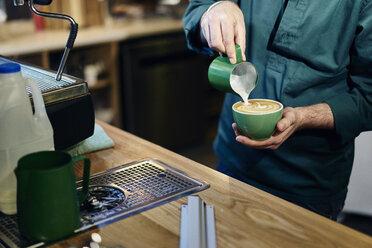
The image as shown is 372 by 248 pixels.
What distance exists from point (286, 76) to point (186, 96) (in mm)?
2205

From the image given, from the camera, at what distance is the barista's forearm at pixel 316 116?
4.19 feet

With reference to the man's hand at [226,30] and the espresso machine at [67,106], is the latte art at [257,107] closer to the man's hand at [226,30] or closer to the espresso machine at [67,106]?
the man's hand at [226,30]

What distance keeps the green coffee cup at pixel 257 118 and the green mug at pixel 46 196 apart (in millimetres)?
436

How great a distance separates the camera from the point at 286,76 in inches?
54.4

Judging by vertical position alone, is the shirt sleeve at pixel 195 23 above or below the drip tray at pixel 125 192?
above

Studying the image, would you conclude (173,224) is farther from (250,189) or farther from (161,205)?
(250,189)

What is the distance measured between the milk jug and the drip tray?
7 cm

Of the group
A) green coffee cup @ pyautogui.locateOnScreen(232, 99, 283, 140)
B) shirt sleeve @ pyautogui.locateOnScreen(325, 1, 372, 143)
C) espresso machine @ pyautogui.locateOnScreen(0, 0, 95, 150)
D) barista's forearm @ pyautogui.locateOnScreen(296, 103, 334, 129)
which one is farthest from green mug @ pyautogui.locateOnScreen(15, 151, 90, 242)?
shirt sleeve @ pyautogui.locateOnScreen(325, 1, 372, 143)

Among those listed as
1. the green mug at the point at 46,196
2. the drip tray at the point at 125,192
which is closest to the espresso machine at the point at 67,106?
the drip tray at the point at 125,192

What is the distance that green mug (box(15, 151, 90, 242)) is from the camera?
0.82 metres

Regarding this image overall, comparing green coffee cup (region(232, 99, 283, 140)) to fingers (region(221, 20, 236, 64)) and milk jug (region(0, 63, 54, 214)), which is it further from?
milk jug (region(0, 63, 54, 214))

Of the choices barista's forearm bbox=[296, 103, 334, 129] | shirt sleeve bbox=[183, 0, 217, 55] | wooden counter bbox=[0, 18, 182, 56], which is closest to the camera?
barista's forearm bbox=[296, 103, 334, 129]

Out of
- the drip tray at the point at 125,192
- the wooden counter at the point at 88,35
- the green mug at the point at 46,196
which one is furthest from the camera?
the wooden counter at the point at 88,35

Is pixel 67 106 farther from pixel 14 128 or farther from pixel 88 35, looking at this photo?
pixel 88 35
